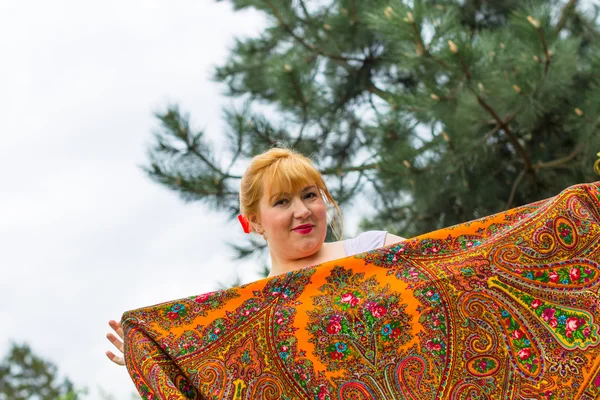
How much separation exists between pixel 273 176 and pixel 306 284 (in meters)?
0.34

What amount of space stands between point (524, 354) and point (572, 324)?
12 cm

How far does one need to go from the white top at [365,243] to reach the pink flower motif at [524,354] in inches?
21.9

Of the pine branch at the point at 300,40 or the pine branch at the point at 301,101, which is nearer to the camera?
the pine branch at the point at 301,101

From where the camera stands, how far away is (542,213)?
178 centimetres

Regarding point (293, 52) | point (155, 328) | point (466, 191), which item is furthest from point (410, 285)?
point (293, 52)

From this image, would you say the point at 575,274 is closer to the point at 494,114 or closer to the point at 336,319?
the point at 336,319

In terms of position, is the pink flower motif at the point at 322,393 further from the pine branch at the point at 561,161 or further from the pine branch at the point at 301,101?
the pine branch at the point at 301,101

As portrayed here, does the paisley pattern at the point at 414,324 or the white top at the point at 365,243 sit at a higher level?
the white top at the point at 365,243

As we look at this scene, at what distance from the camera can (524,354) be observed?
1.68m

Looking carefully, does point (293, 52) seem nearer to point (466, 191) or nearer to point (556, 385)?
point (466, 191)

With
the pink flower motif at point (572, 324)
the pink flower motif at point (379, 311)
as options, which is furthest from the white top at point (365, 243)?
the pink flower motif at point (572, 324)

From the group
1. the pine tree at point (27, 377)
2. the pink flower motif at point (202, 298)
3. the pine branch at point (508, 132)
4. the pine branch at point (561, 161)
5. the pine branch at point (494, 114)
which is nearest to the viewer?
the pink flower motif at point (202, 298)

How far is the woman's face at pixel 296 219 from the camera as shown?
6.75ft

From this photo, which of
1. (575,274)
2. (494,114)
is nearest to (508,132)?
(494,114)
